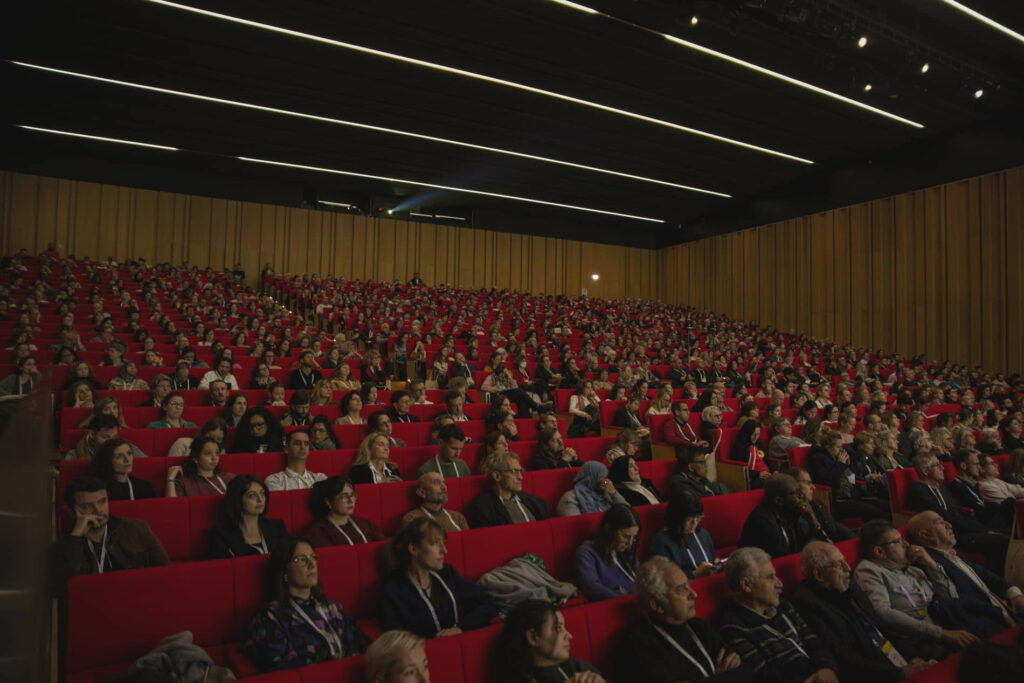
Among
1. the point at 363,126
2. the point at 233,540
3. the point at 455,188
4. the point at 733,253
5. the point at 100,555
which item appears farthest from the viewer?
the point at 733,253

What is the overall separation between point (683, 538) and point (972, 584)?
1.15 m

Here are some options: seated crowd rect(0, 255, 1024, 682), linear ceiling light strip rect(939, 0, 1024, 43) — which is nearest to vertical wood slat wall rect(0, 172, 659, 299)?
seated crowd rect(0, 255, 1024, 682)

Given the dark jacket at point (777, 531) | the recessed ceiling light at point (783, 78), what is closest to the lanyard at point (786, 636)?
the dark jacket at point (777, 531)

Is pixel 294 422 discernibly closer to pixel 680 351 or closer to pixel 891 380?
pixel 680 351

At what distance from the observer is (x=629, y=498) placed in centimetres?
302

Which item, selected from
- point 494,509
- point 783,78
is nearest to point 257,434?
point 494,509

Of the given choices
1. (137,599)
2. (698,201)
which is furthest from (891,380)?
(137,599)

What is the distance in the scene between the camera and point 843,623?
2035mm

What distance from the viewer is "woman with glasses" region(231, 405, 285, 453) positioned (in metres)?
3.33

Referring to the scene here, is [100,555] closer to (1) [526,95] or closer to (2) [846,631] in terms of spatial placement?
(2) [846,631]

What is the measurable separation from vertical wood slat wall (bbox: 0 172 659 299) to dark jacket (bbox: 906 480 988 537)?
12600 mm

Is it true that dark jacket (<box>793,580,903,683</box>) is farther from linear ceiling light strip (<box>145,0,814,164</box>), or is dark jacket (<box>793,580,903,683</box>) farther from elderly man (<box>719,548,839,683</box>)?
linear ceiling light strip (<box>145,0,814,164</box>)

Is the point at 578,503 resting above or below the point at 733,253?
below

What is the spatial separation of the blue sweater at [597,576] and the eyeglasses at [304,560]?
3.26 ft
